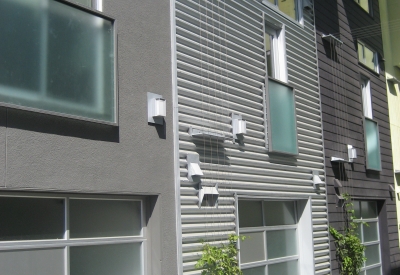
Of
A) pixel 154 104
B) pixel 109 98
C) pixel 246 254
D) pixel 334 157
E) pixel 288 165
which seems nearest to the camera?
pixel 109 98

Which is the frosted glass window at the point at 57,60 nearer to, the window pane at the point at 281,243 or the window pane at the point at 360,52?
the window pane at the point at 281,243

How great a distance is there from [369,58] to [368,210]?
410 cm

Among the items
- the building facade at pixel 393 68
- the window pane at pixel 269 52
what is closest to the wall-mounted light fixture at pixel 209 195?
the window pane at pixel 269 52

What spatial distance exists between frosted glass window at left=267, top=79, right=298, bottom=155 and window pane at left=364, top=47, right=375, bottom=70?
17.6 ft

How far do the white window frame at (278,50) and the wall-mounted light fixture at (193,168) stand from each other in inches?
141

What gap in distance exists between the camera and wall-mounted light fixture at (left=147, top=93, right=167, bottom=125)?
24.6ft

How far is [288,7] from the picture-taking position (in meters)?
12.1

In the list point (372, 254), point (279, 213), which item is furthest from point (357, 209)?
point (279, 213)

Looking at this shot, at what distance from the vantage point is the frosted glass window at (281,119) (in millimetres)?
10273

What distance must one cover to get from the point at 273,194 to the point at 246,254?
1182mm

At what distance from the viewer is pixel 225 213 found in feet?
29.0

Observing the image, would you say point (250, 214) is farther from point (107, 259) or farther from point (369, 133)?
point (369, 133)

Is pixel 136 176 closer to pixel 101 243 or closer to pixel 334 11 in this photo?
pixel 101 243

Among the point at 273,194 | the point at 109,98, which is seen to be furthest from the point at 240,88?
the point at 109,98
